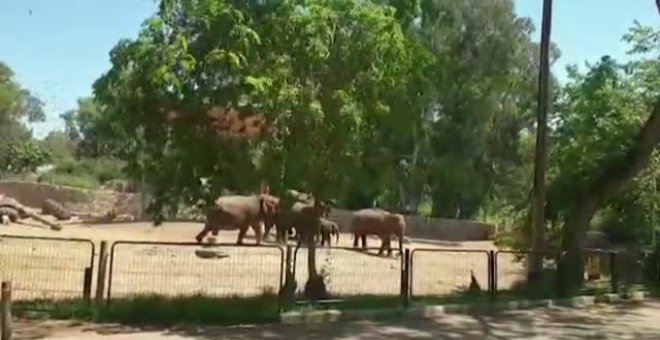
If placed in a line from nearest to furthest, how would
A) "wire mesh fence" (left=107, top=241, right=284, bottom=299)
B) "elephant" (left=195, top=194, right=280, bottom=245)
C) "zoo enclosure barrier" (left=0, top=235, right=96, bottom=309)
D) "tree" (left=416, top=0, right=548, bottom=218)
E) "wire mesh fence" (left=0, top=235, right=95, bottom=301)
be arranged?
"zoo enclosure barrier" (left=0, top=235, right=96, bottom=309)
"wire mesh fence" (left=0, top=235, right=95, bottom=301)
"wire mesh fence" (left=107, top=241, right=284, bottom=299)
"elephant" (left=195, top=194, right=280, bottom=245)
"tree" (left=416, top=0, right=548, bottom=218)

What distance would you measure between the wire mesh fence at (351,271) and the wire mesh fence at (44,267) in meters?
3.84

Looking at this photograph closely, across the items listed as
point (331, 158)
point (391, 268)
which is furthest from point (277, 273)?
point (391, 268)

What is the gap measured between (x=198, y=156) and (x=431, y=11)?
544 cm

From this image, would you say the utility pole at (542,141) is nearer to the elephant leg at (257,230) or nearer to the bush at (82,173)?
the elephant leg at (257,230)

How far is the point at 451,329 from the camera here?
13.4 meters

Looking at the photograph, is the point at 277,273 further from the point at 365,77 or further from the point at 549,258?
the point at 549,258

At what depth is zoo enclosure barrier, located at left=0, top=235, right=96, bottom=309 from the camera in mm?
14297

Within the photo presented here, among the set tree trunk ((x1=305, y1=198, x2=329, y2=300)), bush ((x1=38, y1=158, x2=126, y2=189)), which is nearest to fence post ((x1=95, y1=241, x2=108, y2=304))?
tree trunk ((x1=305, y1=198, x2=329, y2=300))

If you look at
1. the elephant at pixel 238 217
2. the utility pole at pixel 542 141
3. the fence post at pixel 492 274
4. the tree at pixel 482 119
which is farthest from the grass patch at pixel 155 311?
the tree at pixel 482 119

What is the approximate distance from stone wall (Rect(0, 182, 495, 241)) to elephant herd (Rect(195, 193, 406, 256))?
1034 centimetres

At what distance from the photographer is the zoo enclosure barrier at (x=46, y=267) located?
14297 mm

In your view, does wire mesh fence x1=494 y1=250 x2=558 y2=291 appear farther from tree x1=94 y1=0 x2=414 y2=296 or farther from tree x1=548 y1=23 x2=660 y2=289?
tree x1=94 y1=0 x2=414 y2=296

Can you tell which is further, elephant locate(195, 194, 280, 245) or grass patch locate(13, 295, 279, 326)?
elephant locate(195, 194, 280, 245)

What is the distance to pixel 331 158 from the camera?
546 inches
